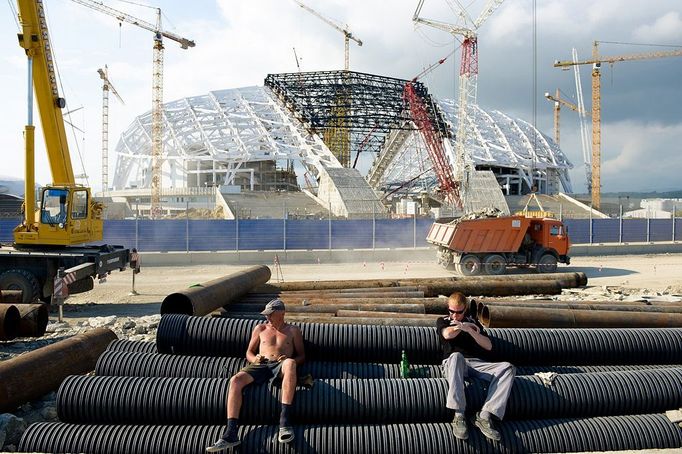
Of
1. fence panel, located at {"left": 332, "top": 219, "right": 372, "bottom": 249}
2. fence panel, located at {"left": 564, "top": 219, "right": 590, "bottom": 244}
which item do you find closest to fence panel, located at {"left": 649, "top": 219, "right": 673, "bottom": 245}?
fence panel, located at {"left": 564, "top": 219, "right": 590, "bottom": 244}

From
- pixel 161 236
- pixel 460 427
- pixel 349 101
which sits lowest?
pixel 460 427

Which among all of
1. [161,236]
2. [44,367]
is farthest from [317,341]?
[161,236]

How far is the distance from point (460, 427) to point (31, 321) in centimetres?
686

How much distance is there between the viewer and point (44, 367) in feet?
21.0

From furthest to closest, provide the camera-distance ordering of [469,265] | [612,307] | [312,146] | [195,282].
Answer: [312,146], [469,265], [195,282], [612,307]

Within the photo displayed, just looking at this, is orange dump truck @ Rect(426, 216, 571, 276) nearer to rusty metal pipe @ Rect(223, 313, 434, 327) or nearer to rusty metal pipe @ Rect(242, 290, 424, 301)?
rusty metal pipe @ Rect(242, 290, 424, 301)

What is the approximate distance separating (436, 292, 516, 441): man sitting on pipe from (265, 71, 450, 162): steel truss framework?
2423 inches

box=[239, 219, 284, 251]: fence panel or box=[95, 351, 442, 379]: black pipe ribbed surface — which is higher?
box=[239, 219, 284, 251]: fence panel

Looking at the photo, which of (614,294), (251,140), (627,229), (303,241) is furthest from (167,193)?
(614,294)

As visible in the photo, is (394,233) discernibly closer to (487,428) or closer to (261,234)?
(261,234)

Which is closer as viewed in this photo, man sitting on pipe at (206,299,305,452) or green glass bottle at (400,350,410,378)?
man sitting on pipe at (206,299,305,452)

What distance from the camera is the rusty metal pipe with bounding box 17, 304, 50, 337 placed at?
27.6 feet

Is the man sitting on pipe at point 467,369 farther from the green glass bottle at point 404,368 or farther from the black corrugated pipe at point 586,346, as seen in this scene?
the black corrugated pipe at point 586,346

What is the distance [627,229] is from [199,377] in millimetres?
28647
